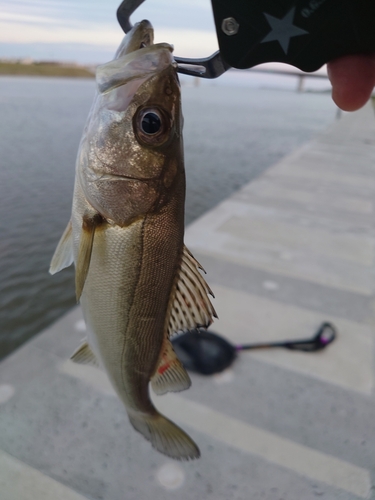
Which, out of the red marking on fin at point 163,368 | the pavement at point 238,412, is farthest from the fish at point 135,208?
the pavement at point 238,412

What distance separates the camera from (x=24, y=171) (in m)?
7.19

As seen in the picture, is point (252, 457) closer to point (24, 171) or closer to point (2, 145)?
point (24, 171)

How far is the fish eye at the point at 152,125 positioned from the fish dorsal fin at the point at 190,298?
313 mm

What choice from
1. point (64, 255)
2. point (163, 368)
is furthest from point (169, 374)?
point (64, 255)

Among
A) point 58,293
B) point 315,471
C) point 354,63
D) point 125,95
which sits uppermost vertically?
point 354,63

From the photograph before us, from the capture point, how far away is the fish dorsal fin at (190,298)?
→ 3.78 ft

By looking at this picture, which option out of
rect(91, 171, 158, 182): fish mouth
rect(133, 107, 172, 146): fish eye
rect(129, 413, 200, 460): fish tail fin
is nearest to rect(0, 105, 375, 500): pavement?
rect(129, 413, 200, 460): fish tail fin

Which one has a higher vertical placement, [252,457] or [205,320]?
[205,320]

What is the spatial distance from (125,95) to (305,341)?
2.32 meters

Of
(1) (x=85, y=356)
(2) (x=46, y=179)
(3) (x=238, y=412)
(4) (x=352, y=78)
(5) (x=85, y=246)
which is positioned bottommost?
(3) (x=238, y=412)

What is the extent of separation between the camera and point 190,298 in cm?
117

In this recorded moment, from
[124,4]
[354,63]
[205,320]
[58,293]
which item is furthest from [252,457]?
[58,293]

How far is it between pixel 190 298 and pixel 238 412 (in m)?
1.42

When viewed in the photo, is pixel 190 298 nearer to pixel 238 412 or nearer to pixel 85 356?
pixel 85 356
